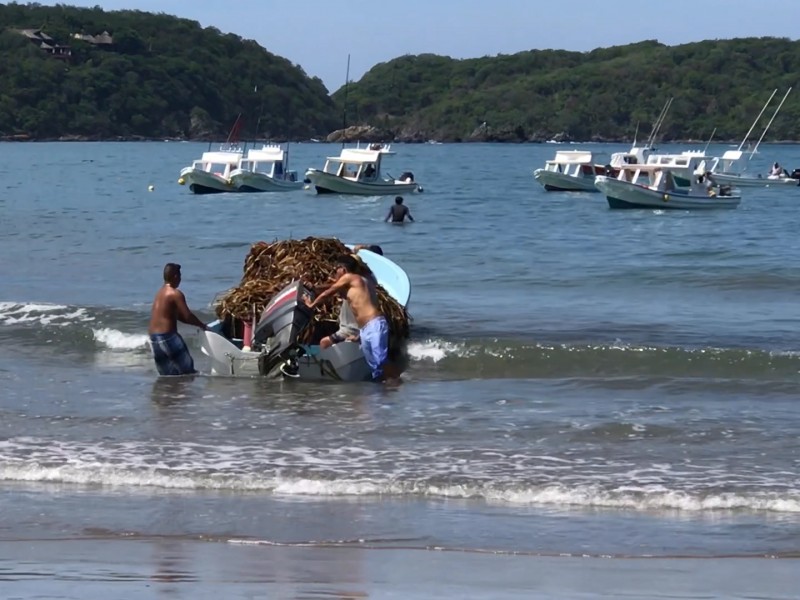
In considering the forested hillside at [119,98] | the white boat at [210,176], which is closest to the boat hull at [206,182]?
the white boat at [210,176]

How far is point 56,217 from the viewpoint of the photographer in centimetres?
4338

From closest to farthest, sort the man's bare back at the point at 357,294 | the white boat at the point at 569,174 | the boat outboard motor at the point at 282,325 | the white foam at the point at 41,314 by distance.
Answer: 1. the boat outboard motor at the point at 282,325
2. the man's bare back at the point at 357,294
3. the white foam at the point at 41,314
4. the white boat at the point at 569,174

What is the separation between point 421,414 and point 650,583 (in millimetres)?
5644

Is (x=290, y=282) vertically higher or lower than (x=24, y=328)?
higher

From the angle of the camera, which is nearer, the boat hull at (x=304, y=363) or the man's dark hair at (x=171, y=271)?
the boat hull at (x=304, y=363)

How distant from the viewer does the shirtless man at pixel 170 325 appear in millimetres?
14759

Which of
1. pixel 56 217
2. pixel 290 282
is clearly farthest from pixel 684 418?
pixel 56 217

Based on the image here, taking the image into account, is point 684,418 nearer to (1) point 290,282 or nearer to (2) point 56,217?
(1) point 290,282

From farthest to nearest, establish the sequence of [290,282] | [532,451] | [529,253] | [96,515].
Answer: [529,253] < [290,282] < [532,451] < [96,515]

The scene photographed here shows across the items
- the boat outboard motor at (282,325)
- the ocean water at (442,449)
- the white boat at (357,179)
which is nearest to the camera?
the ocean water at (442,449)

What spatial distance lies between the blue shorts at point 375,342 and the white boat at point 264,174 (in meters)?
41.4

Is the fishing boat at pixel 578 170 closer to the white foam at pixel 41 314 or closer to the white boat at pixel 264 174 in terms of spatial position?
the white boat at pixel 264 174

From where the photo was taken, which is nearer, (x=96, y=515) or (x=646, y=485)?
(x=96, y=515)

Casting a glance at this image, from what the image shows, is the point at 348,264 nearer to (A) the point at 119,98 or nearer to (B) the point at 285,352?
(B) the point at 285,352
